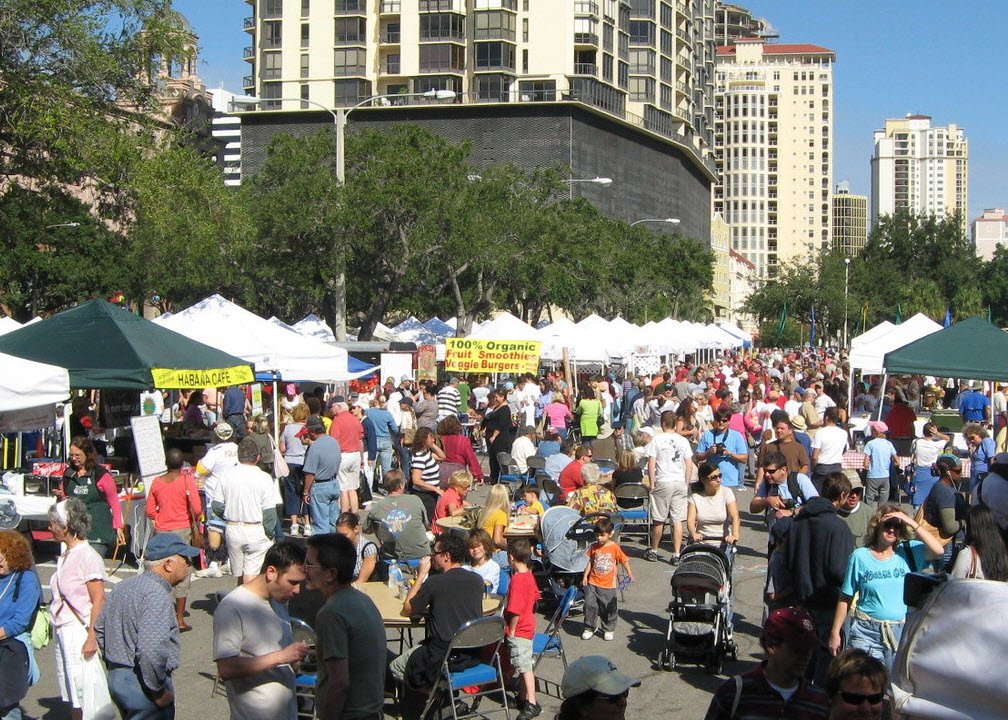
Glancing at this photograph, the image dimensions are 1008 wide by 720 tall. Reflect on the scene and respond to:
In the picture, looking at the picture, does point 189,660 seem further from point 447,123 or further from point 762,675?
→ point 447,123

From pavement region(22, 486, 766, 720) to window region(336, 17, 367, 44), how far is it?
75.9m

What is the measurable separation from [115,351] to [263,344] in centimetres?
433

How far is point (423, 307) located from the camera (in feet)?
194

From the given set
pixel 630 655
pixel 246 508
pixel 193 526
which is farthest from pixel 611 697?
pixel 193 526

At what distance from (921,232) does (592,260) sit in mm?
58030

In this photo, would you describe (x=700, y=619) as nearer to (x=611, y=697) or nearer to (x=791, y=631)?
(x=791, y=631)

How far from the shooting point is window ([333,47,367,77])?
280 feet

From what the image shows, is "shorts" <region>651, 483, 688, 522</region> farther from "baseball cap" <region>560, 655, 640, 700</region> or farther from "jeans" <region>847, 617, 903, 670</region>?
"baseball cap" <region>560, 655, 640, 700</region>

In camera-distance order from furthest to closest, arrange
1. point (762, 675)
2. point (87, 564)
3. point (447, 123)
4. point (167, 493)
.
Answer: point (447, 123), point (167, 493), point (87, 564), point (762, 675)

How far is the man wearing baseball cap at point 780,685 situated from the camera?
15.8ft

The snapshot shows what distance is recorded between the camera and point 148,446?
1398 centimetres

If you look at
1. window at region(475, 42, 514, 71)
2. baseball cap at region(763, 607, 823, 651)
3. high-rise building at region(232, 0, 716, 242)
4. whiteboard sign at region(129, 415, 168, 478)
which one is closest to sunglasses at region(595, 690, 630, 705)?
baseball cap at region(763, 607, 823, 651)

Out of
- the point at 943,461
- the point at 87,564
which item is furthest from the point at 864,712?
the point at 943,461

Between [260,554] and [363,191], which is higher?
[363,191]
